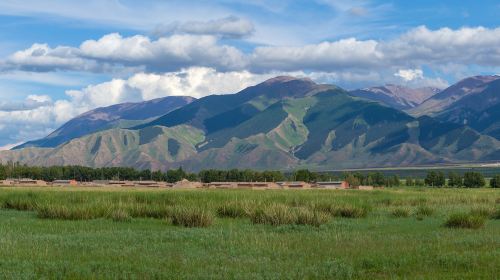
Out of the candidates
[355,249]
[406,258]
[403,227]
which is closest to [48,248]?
[355,249]

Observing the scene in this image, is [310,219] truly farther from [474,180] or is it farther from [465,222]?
[474,180]

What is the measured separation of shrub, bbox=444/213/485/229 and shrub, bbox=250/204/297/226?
793cm

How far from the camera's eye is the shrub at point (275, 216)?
3441cm

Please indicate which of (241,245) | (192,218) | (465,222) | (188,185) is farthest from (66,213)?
(188,185)

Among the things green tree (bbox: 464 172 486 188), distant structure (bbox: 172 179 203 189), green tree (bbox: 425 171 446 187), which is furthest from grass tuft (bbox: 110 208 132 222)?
green tree (bbox: 425 171 446 187)

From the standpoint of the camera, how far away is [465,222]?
32.2 meters

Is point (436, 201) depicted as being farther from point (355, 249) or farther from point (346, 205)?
point (355, 249)

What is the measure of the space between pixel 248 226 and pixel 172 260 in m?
12.6

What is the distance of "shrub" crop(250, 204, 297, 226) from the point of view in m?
34.4

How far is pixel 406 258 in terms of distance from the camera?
21391 mm

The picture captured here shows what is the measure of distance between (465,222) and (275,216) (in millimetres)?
9694

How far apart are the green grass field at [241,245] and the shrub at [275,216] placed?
2.4 inches

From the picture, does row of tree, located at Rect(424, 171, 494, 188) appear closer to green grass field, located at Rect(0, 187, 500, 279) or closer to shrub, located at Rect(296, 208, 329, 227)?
green grass field, located at Rect(0, 187, 500, 279)

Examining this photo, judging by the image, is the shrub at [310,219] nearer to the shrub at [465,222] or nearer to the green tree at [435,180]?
the shrub at [465,222]
